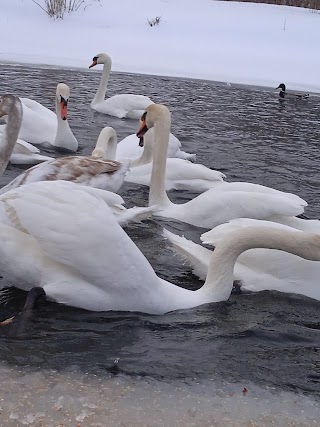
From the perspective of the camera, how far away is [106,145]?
6.41m

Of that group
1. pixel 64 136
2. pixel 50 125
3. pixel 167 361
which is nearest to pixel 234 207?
pixel 167 361

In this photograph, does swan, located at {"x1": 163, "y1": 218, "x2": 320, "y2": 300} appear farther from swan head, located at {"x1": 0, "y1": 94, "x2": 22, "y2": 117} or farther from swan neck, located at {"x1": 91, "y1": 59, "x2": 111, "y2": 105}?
swan neck, located at {"x1": 91, "y1": 59, "x2": 111, "y2": 105}

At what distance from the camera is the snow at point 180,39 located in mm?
14992

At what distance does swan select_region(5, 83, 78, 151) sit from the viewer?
739 cm

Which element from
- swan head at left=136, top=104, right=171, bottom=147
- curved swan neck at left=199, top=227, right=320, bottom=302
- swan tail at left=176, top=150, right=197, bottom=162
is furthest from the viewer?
swan tail at left=176, top=150, right=197, bottom=162

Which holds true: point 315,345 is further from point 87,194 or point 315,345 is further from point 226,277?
point 87,194

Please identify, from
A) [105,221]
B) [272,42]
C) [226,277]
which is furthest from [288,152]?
[272,42]

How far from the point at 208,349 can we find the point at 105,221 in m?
0.78

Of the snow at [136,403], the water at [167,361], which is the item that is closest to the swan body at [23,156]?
the water at [167,361]

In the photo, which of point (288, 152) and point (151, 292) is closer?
point (151, 292)

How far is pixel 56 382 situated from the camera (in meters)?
2.83

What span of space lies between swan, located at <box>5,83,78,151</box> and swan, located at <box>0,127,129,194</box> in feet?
6.33

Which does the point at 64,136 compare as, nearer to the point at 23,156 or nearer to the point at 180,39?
the point at 23,156

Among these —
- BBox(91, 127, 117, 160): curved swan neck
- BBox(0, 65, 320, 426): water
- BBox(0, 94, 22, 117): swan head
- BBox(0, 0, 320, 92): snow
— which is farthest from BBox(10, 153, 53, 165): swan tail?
BBox(0, 0, 320, 92): snow
